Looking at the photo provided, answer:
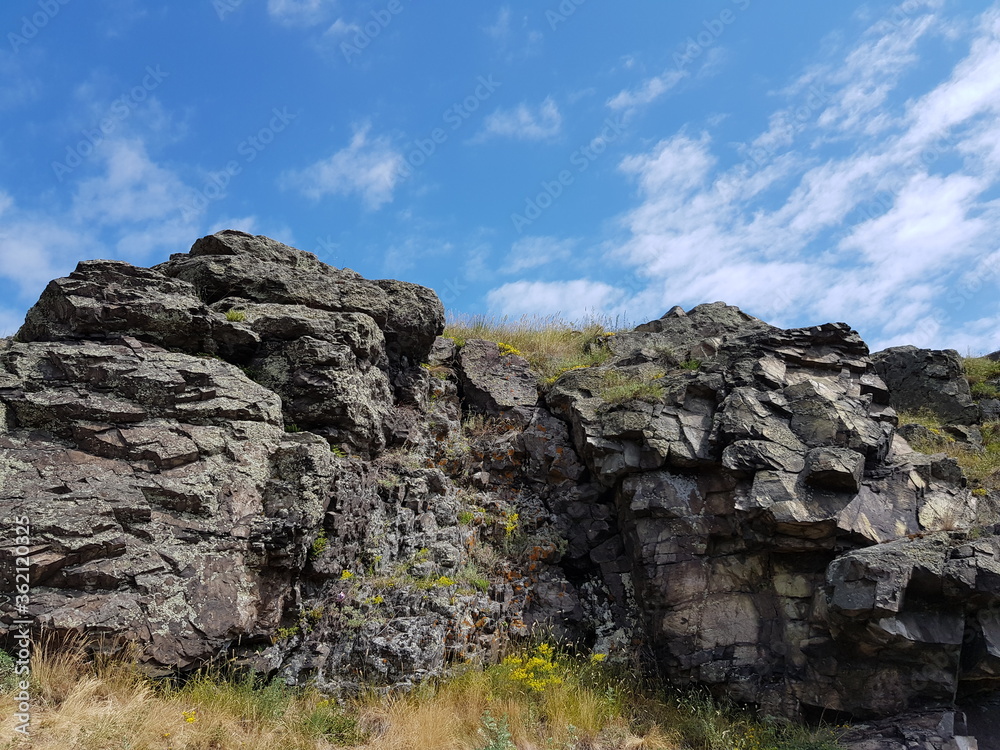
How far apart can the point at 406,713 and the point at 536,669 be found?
1.78 metres

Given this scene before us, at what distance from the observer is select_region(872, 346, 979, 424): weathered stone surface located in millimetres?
12523

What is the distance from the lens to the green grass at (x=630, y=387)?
943 centimetres

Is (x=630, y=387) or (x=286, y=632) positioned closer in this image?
(x=286, y=632)

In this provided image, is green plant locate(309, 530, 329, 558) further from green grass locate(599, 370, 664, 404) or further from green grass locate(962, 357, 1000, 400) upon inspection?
green grass locate(962, 357, 1000, 400)

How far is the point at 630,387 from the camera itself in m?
9.67

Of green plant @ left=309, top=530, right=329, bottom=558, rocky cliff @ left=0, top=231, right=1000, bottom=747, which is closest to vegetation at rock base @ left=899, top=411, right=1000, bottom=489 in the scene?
rocky cliff @ left=0, top=231, right=1000, bottom=747

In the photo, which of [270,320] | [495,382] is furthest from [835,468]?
[270,320]

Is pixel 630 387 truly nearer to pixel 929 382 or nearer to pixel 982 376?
pixel 929 382

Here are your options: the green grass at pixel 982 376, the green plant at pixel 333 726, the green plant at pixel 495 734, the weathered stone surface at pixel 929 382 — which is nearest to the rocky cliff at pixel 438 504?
the green plant at pixel 333 726

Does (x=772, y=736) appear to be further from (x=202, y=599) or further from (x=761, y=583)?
(x=202, y=599)

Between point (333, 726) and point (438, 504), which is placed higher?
point (438, 504)

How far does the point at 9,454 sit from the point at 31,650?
6.65 feet

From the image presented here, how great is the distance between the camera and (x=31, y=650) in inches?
212

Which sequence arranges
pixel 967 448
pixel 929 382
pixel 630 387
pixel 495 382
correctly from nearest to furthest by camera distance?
pixel 630 387, pixel 967 448, pixel 495 382, pixel 929 382
